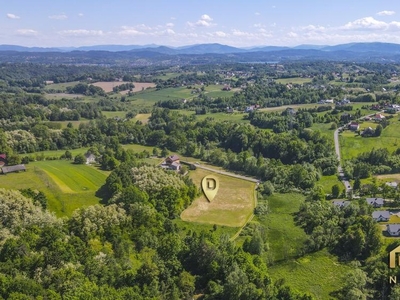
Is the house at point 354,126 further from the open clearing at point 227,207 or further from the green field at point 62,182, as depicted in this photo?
the green field at point 62,182

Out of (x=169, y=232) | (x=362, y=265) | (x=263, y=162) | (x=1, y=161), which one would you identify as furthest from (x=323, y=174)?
(x=1, y=161)

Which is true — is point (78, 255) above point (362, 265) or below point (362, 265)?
above

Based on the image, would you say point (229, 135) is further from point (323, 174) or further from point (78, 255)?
point (78, 255)

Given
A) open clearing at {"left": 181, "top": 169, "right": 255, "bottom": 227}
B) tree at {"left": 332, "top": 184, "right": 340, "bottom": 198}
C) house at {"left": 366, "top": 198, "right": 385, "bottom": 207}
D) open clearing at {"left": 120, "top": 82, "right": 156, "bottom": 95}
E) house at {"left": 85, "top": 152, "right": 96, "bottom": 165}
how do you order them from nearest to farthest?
open clearing at {"left": 181, "top": 169, "right": 255, "bottom": 227} < house at {"left": 366, "top": 198, "right": 385, "bottom": 207} < tree at {"left": 332, "top": 184, "right": 340, "bottom": 198} < house at {"left": 85, "top": 152, "right": 96, "bottom": 165} < open clearing at {"left": 120, "top": 82, "right": 156, "bottom": 95}

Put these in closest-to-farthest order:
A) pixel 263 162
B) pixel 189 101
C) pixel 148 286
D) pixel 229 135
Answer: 1. pixel 148 286
2. pixel 263 162
3. pixel 229 135
4. pixel 189 101

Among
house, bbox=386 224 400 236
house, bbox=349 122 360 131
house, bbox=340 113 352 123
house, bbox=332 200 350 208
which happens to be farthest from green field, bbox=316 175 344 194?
house, bbox=340 113 352 123

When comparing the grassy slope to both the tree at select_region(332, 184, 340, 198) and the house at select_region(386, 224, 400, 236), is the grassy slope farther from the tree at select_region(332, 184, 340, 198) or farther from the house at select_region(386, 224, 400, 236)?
the tree at select_region(332, 184, 340, 198)

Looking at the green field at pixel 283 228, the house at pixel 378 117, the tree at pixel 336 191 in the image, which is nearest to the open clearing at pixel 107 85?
the house at pixel 378 117
